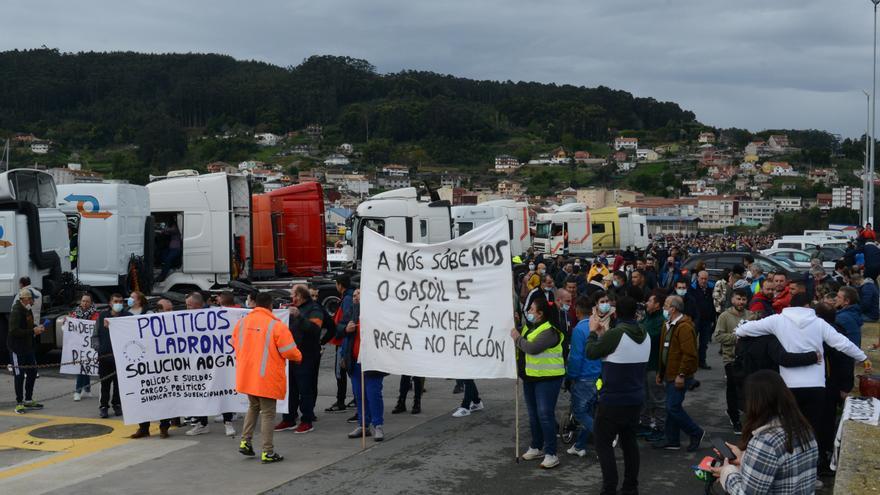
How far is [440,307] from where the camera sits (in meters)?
8.94

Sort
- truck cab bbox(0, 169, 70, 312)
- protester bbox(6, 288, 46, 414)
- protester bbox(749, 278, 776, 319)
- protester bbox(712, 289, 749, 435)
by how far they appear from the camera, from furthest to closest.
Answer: truck cab bbox(0, 169, 70, 312)
protester bbox(6, 288, 46, 414)
protester bbox(749, 278, 776, 319)
protester bbox(712, 289, 749, 435)

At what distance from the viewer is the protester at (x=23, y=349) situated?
11.5m

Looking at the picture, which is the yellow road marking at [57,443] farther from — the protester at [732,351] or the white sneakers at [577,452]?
the protester at [732,351]

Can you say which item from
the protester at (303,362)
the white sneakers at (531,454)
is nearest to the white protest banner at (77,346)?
the protester at (303,362)

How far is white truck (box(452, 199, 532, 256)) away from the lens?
3494 cm

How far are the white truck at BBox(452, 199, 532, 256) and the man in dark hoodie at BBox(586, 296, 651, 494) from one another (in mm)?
25696

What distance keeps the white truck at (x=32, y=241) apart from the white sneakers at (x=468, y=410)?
8307 millimetres

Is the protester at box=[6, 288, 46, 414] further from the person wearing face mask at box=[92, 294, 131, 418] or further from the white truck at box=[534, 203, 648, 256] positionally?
the white truck at box=[534, 203, 648, 256]

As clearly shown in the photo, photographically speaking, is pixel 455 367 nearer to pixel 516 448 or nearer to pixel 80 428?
pixel 516 448

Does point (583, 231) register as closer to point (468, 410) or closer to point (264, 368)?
point (468, 410)

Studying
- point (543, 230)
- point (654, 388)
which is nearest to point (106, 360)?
point (654, 388)

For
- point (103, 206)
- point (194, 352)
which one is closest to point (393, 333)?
point (194, 352)

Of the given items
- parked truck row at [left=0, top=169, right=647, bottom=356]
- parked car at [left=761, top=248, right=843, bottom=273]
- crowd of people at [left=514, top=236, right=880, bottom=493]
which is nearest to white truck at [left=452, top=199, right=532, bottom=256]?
parked truck row at [left=0, top=169, right=647, bottom=356]

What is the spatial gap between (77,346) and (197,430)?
141 inches
